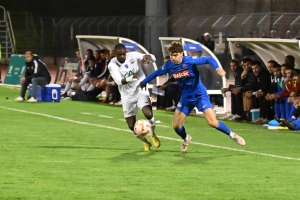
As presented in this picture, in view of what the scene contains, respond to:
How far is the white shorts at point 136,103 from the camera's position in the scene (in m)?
14.2

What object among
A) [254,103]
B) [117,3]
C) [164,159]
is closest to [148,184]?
[164,159]

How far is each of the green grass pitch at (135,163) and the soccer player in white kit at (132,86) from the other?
517 millimetres

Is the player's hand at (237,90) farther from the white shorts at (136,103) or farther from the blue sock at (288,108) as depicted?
the white shorts at (136,103)

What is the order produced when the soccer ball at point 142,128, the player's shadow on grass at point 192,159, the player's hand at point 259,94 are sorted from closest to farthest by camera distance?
the player's shadow on grass at point 192,159 → the soccer ball at point 142,128 → the player's hand at point 259,94

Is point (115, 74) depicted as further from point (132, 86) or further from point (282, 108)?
point (282, 108)

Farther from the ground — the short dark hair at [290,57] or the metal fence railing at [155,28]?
the metal fence railing at [155,28]

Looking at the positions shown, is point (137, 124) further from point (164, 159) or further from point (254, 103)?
point (254, 103)

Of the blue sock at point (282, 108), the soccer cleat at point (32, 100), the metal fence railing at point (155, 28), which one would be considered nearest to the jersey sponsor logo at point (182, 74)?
the blue sock at point (282, 108)

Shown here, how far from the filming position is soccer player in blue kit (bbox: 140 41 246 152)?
13.3 m

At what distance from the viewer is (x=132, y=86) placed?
1431cm

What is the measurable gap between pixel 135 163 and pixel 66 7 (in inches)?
1610

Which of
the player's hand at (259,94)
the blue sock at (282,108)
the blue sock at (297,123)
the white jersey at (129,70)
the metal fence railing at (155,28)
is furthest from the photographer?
the metal fence railing at (155,28)

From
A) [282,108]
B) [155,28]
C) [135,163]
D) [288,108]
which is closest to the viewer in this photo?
[135,163]

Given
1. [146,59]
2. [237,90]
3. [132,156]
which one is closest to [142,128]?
[132,156]
